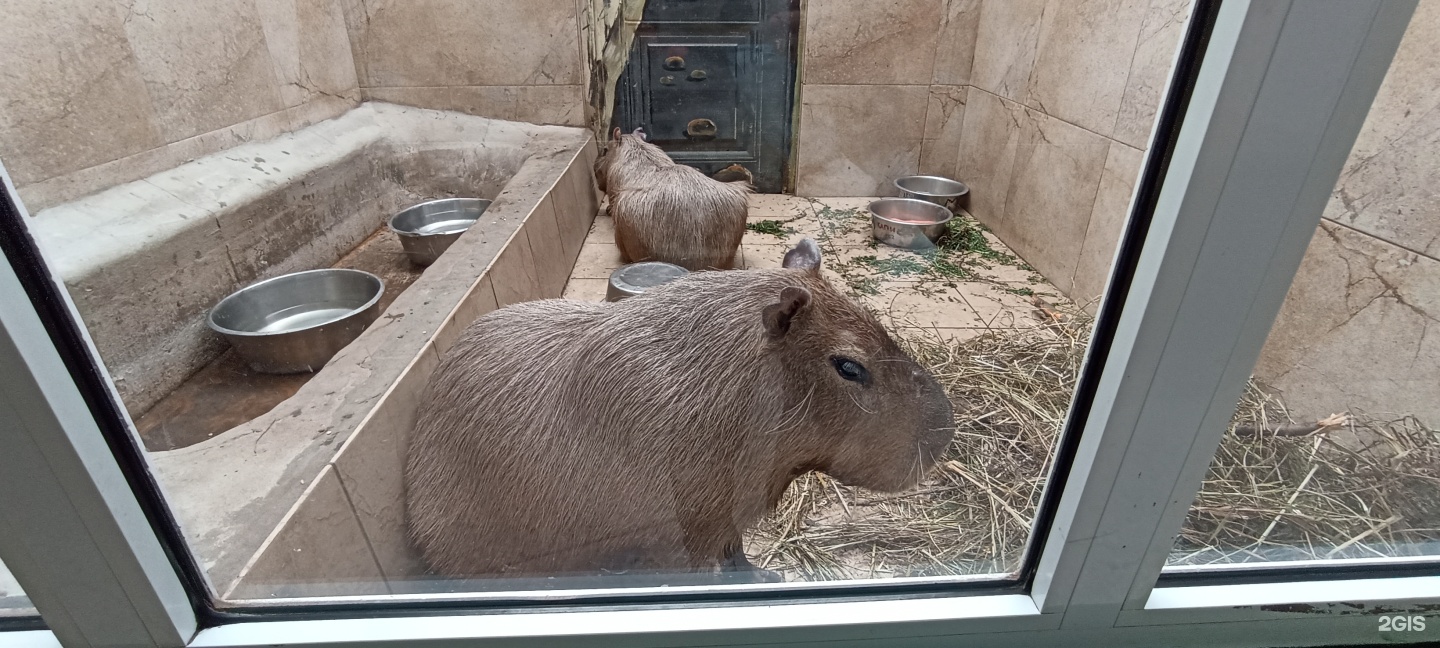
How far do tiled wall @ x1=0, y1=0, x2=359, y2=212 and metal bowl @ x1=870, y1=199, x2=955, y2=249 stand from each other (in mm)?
1892

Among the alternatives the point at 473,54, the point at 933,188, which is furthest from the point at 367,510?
the point at 473,54

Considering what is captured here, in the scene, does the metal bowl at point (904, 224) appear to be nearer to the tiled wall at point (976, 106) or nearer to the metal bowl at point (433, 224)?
the tiled wall at point (976, 106)

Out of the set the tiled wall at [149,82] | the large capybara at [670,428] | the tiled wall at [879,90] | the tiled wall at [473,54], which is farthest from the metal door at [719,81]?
the tiled wall at [149,82]

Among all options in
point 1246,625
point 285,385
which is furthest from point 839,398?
point 285,385

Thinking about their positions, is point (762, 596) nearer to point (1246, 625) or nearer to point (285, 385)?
point (1246, 625)

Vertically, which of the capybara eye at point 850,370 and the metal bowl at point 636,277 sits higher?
the capybara eye at point 850,370

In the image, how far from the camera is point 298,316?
6.24 feet

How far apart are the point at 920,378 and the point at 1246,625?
0.57 m

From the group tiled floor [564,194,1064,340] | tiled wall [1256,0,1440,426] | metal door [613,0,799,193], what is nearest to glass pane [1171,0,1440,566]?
tiled wall [1256,0,1440,426]

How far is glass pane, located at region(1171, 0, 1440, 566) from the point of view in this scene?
0.92 metres

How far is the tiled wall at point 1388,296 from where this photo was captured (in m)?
1.15

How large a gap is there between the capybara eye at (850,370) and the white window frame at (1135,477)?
1.33 ft

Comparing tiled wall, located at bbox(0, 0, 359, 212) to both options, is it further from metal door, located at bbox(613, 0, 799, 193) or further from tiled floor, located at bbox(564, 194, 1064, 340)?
metal door, located at bbox(613, 0, 799, 193)

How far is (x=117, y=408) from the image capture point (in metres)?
0.68
